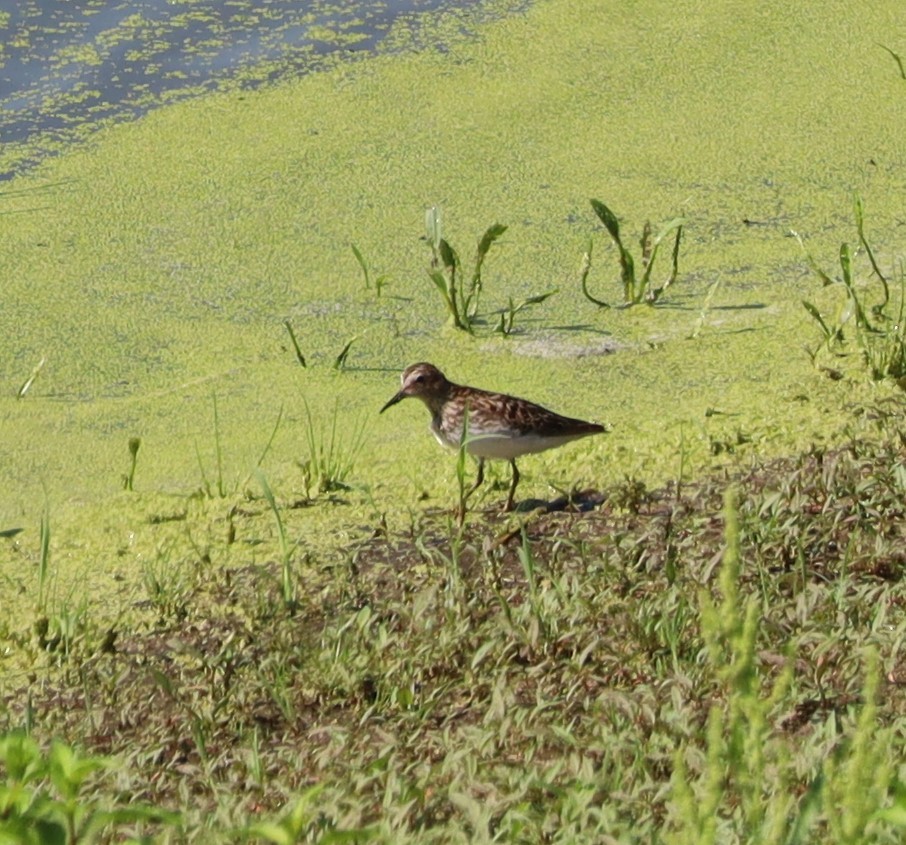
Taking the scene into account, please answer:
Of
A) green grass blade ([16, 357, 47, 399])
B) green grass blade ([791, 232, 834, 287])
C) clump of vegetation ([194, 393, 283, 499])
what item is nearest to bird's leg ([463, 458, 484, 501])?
clump of vegetation ([194, 393, 283, 499])

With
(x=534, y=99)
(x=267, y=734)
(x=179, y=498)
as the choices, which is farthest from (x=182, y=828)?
(x=534, y=99)

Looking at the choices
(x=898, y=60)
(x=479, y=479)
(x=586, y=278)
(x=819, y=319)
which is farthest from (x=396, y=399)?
(x=898, y=60)

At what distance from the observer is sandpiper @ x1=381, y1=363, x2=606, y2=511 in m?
4.52

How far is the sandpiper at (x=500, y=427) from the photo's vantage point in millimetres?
4516

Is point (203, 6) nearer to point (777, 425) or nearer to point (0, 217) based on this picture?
Answer: point (0, 217)

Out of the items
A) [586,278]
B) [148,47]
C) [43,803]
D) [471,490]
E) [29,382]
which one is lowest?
[471,490]

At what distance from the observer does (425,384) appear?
4902 millimetres

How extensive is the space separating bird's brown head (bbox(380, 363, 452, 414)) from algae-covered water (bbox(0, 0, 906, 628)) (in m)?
0.22

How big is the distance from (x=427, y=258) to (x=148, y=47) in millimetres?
2127

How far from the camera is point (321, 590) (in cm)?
408

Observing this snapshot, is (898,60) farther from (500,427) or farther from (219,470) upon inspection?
(219,470)

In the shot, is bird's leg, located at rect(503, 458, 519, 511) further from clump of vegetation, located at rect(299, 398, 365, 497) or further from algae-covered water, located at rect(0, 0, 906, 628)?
clump of vegetation, located at rect(299, 398, 365, 497)

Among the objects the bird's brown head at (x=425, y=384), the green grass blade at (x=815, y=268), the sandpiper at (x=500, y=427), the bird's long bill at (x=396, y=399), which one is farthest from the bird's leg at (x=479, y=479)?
the green grass blade at (x=815, y=268)

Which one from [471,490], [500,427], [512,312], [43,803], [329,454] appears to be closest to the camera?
[43,803]
